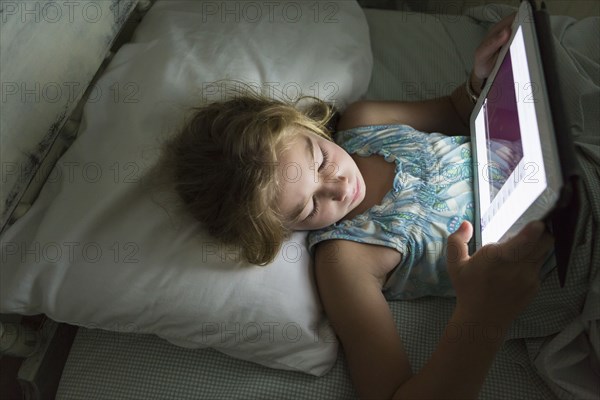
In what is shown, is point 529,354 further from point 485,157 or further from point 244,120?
point 244,120

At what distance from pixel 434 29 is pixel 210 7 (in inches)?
21.0

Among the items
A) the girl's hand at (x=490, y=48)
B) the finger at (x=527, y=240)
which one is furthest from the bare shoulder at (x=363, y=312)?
the girl's hand at (x=490, y=48)

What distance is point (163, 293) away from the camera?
829 mm

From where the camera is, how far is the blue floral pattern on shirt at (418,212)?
2.91 feet

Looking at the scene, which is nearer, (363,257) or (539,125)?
(539,125)

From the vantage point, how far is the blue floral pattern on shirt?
0.89 metres

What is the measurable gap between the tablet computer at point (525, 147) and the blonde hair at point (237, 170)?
12.5 inches

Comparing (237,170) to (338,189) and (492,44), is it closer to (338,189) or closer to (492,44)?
(338,189)

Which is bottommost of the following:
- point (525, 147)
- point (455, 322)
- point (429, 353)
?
point (429, 353)

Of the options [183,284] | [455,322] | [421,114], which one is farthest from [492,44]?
[183,284]

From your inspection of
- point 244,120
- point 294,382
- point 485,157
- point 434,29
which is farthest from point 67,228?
point 434,29

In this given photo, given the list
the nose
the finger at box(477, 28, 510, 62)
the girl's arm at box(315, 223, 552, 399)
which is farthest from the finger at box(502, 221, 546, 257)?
the finger at box(477, 28, 510, 62)

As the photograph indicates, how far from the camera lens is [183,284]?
833mm

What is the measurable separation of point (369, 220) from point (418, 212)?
0.28 ft
